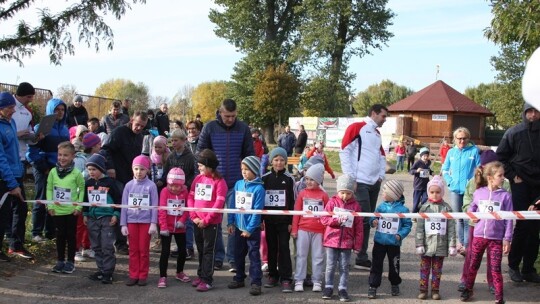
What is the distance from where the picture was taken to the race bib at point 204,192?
7.18m

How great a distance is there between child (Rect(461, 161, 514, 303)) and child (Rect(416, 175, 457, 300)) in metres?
0.32

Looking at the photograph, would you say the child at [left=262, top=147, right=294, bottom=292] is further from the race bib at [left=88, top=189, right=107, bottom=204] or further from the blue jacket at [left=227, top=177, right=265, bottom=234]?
the race bib at [left=88, top=189, right=107, bottom=204]

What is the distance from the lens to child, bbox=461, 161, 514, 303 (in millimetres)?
6727

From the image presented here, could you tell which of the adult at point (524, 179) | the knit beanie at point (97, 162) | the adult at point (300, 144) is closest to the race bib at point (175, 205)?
the knit beanie at point (97, 162)

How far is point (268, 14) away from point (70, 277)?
147 ft

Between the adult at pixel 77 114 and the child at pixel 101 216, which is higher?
the adult at pixel 77 114

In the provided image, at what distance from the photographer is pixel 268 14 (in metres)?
50.2

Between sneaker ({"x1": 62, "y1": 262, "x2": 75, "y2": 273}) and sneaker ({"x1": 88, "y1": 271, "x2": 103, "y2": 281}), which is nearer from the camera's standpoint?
sneaker ({"x1": 88, "y1": 271, "x2": 103, "y2": 281})

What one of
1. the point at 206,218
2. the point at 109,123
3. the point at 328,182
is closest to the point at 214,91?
the point at 328,182

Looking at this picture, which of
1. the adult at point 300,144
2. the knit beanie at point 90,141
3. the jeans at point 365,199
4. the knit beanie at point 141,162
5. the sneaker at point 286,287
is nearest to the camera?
the sneaker at point 286,287

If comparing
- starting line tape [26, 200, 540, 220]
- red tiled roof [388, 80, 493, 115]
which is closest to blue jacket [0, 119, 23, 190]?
starting line tape [26, 200, 540, 220]

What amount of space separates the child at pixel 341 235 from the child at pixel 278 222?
52 centimetres

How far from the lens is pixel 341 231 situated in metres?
6.91

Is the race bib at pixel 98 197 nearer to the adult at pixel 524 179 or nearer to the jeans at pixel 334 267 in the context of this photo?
the jeans at pixel 334 267
